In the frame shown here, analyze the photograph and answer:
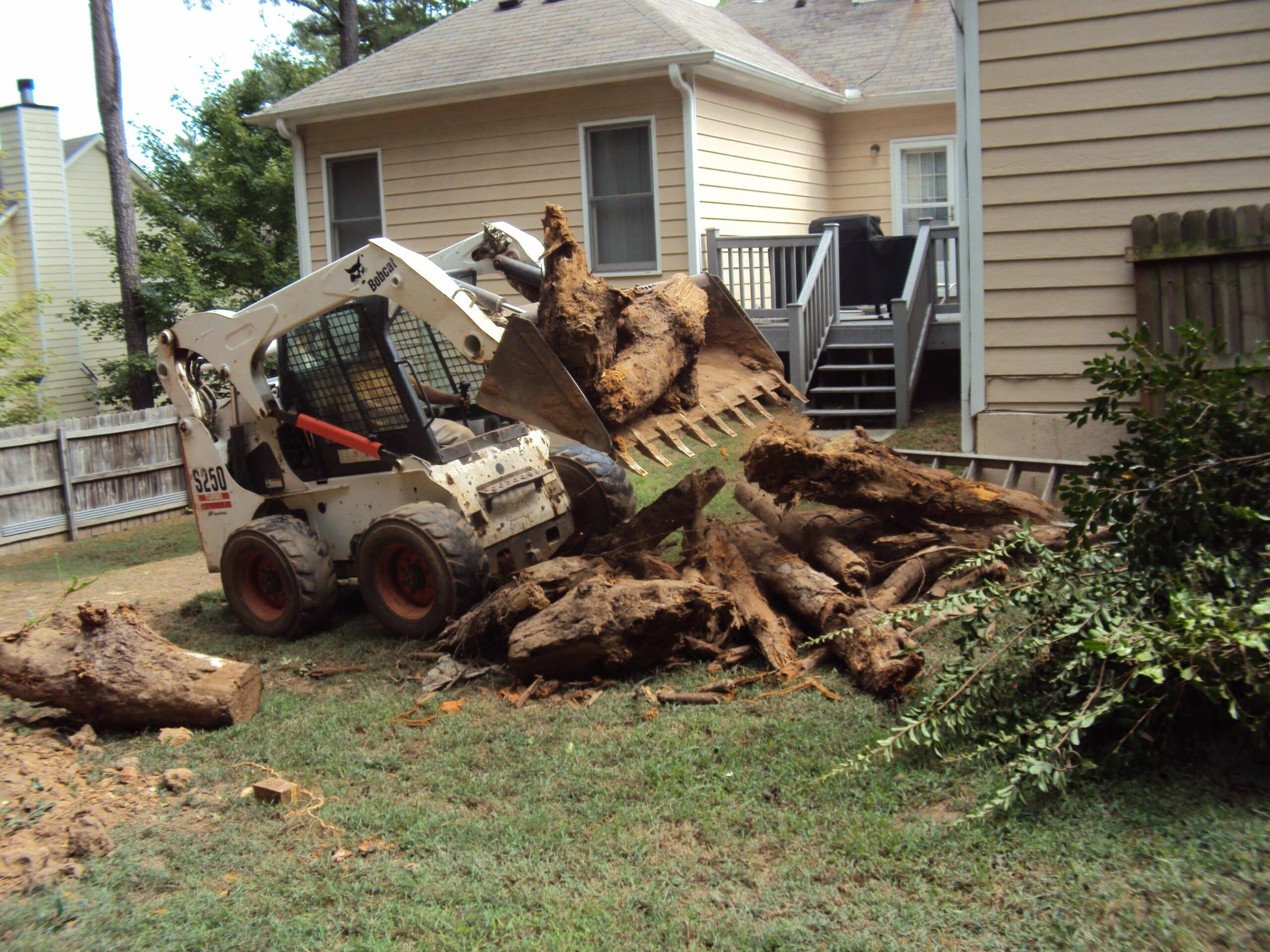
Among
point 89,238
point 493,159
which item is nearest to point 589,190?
point 493,159

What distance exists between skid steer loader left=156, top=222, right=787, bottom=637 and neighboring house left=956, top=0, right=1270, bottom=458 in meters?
2.33

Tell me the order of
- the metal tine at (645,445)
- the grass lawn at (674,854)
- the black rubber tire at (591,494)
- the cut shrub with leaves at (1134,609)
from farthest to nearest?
the black rubber tire at (591,494) < the metal tine at (645,445) < the cut shrub with leaves at (1134,609) < the grass lawn at (674,854)

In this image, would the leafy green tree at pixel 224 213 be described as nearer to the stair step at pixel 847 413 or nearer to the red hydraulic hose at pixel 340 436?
the stair step at pixel 847 413

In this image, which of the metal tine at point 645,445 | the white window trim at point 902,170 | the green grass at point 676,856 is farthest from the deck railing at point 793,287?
the green grass at point 676,856

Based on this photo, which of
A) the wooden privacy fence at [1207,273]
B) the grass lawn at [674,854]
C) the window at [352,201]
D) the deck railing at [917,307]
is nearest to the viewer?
the grass lawn at [674,854]

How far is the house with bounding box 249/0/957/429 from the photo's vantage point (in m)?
14.5

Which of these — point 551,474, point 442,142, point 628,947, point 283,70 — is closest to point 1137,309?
point 551,474

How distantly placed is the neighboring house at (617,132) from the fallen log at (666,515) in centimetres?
766

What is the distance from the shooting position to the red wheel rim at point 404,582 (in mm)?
7031

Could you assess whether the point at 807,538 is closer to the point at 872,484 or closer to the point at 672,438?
the point at 872,484

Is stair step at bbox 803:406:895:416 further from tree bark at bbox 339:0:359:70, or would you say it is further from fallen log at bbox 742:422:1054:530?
tree bark at bbox 339:0:359:70

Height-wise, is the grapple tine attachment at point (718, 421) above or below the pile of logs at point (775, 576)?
above

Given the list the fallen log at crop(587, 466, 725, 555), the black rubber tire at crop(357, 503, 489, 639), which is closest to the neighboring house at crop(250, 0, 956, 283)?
the fallen log at crop(587, 466, 725, 555)

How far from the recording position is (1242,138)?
314 inches
